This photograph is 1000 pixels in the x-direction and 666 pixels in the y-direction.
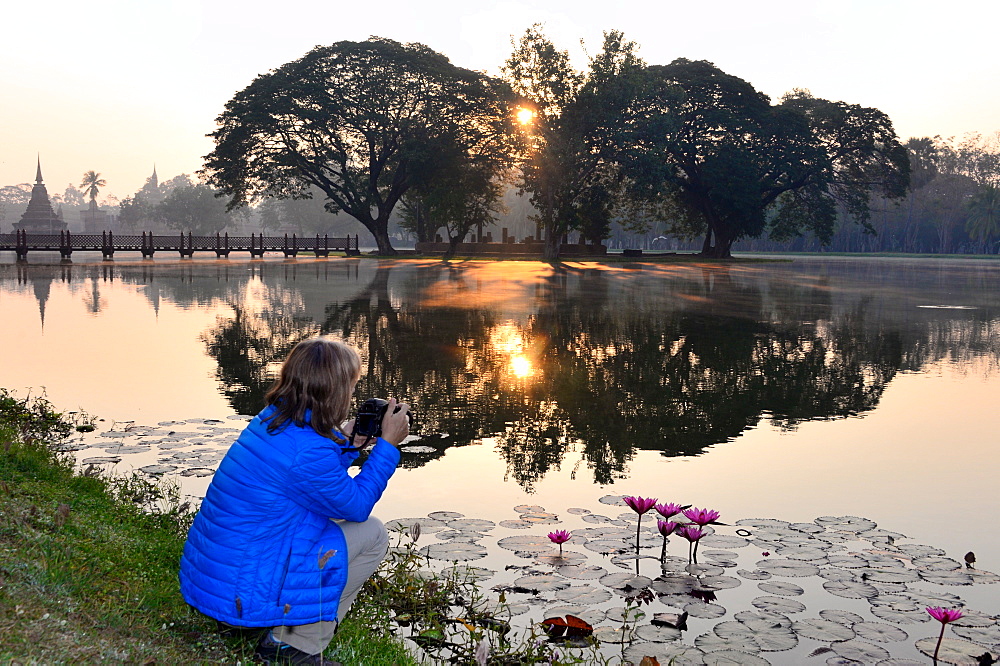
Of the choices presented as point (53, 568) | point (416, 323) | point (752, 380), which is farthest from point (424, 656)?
point (416, 323)

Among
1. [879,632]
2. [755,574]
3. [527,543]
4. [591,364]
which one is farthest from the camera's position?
[591,364]

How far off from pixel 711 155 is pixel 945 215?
6453 centimetres

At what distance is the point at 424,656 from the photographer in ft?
12.6

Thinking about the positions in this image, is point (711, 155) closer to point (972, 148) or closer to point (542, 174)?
point (542, 174)

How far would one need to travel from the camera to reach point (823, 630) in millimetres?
4090

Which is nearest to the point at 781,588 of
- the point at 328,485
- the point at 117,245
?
the point at 328,485

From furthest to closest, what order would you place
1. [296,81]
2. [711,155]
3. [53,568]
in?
[711,155] < [296,81] < [53,568]

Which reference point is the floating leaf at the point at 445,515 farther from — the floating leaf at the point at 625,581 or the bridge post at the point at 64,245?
the bridge post at the point at 64,245

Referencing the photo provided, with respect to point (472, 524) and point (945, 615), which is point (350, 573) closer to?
point (472, 524)

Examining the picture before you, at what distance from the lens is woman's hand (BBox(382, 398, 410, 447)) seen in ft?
12.1

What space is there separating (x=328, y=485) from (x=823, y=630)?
2.42 metres

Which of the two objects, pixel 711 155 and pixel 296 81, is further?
pixel 711 155

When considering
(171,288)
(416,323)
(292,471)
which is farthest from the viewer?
(171,288)

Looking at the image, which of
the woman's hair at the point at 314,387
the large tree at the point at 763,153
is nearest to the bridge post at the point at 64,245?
the large tree at the point at 763,153
